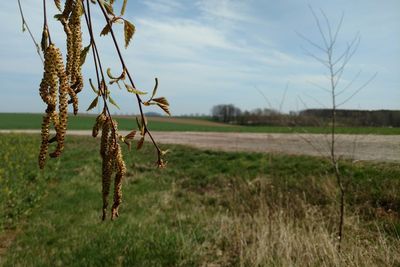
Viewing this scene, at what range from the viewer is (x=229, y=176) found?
13961 millimetres

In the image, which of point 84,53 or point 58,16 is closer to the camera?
point 58,16

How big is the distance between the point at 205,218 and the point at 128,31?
7644 millimetres

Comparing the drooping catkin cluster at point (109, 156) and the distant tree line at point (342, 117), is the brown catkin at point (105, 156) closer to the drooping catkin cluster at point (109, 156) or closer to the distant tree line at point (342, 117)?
the drooping catkin cluster at point (109, 156)

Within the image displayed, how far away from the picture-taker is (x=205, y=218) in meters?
8.48

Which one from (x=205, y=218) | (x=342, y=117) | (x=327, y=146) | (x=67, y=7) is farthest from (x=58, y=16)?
(x=327, y=146)

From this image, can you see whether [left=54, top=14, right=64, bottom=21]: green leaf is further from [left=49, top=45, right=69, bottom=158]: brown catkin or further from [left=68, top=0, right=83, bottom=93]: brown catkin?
[left=49, top=45, right=69, bottom=158]: brown catkin

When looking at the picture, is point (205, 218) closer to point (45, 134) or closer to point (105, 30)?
point (105, 30)

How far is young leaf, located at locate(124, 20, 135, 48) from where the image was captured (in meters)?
1.10

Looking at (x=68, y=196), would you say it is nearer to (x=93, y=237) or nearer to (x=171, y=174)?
(x=93, y=237)

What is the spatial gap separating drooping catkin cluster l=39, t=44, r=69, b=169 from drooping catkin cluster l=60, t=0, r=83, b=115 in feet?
0.17

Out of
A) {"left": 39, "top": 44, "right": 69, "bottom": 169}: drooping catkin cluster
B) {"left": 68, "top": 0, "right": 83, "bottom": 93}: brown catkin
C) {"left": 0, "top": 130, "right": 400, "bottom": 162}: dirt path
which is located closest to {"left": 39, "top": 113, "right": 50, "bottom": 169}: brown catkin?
{"left": 39, "top": 44, "right": 69, "bottom": 169}: drooping catkin cluster

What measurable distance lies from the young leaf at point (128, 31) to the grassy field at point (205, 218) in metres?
4.05

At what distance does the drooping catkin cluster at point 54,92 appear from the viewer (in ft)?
2.82

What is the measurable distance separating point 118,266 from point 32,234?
2744 mm
